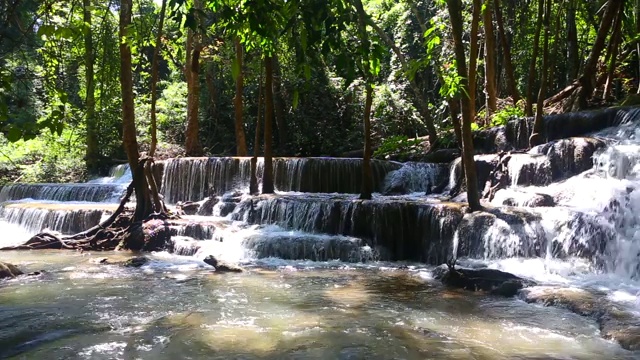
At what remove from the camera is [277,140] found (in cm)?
2208

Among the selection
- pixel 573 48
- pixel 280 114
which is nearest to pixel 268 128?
pixel 280 114

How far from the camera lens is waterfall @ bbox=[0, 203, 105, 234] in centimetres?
1359

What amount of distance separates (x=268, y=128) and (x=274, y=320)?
8.25m

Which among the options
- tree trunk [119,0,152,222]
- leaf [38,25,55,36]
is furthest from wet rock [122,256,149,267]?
leaf [38,25,55,36]

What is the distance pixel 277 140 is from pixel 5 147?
11.0 metres

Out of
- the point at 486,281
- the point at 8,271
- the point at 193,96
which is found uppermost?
the point at 193,96

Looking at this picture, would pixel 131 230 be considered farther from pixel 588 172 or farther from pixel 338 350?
pixel 588 172

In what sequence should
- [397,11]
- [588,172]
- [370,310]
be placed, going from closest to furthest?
[370,310], [588,172], [397,11]

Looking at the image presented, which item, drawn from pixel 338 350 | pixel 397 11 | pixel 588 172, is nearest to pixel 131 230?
pixel 338 350

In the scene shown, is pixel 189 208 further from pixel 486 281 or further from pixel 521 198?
pixel 486 281

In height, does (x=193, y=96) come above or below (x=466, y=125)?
above

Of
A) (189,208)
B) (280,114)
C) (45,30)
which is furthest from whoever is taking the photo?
(280,114)

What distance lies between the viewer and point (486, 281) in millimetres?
7789

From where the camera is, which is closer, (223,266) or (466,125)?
(223,266)
